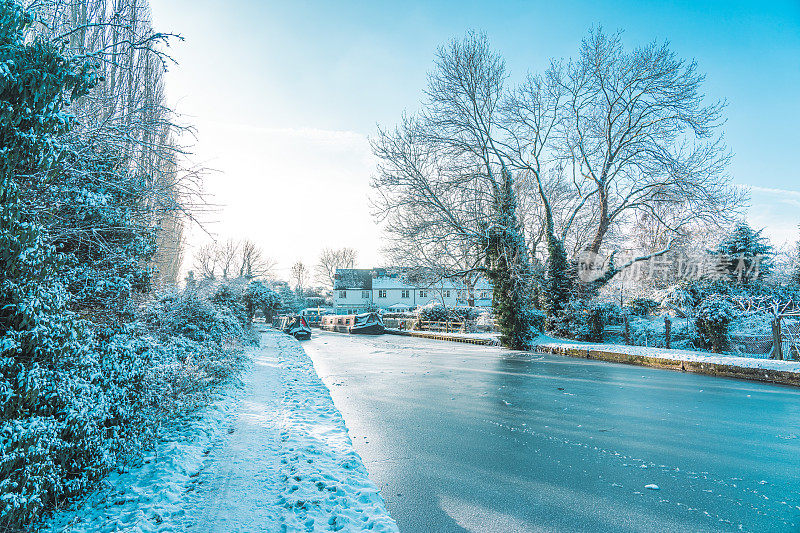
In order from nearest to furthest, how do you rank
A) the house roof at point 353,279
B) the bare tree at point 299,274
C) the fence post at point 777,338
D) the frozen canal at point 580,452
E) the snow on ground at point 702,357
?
the frozen canal at point 580,452, the snow on ground at point 702,357, the fence post at point 777,338, the house roof at point 353,279, the bare tree at point 299,274

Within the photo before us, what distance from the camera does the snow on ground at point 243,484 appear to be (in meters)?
3.34

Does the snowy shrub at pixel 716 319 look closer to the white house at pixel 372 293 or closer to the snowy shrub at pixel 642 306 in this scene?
the snowy shrub at pixel 642 306

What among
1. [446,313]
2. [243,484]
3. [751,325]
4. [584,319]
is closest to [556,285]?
[584,319]

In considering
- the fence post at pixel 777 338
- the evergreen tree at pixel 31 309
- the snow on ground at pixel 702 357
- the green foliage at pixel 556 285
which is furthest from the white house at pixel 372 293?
the evergreen tree at pixel 31 309

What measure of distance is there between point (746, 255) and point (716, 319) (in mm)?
6252

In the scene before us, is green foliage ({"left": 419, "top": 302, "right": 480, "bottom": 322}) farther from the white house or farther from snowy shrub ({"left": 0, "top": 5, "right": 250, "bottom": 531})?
the white house

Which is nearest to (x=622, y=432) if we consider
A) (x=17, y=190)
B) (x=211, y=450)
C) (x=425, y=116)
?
(x=211, y=450)

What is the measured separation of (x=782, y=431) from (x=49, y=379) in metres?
8.94

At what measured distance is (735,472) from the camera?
452cm

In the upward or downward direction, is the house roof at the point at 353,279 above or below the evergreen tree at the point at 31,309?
above

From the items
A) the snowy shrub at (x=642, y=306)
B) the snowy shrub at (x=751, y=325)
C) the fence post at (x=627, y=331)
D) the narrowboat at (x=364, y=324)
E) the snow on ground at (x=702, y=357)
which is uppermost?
the snowy shrub at (x=642, y=306)

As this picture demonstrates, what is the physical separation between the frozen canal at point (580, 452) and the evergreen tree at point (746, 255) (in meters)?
10.0

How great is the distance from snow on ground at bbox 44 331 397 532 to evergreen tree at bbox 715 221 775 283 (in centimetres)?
1913

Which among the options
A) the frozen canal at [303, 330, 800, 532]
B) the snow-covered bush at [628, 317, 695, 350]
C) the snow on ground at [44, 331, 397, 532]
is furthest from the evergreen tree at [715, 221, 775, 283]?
the snow on ground at [44, 331, 397, 532]
